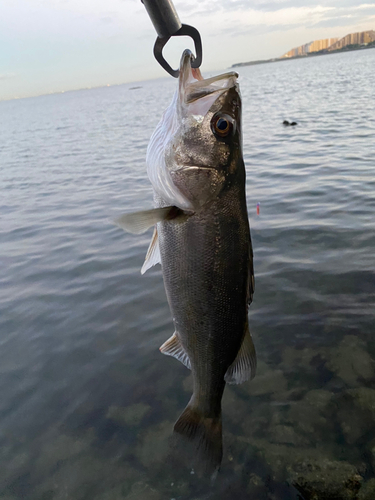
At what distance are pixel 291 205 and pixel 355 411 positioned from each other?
6426 mm

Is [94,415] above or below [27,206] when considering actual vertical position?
below

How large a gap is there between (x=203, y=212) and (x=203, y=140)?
1.42ft

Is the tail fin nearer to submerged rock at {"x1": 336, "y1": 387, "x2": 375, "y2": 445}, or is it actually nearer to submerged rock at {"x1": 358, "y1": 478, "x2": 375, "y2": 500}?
submerged rock at {"x1": 358, "y1": 478, "x2": 375, "y2": 500}

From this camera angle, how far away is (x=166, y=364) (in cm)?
523

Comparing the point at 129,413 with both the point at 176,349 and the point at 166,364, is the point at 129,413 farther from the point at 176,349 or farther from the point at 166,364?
the point at 176,349

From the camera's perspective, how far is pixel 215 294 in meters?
2.37

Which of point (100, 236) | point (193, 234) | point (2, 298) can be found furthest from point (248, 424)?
point (100, 236)

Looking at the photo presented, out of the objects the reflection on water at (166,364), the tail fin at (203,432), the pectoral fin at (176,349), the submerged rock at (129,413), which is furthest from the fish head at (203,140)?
the submerged rock at (129,413)

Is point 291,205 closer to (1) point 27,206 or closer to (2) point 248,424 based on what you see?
(2) point 248,424

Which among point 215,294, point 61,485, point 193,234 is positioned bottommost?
point 61,485

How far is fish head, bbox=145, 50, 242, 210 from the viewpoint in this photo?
7.43 ft

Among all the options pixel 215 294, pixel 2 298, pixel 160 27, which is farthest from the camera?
pixel 2 298

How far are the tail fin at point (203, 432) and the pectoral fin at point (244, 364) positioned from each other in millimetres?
377

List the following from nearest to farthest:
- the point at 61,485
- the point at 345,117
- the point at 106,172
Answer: the point at 61,485 → the point at 106,172 → the point at 345,117
